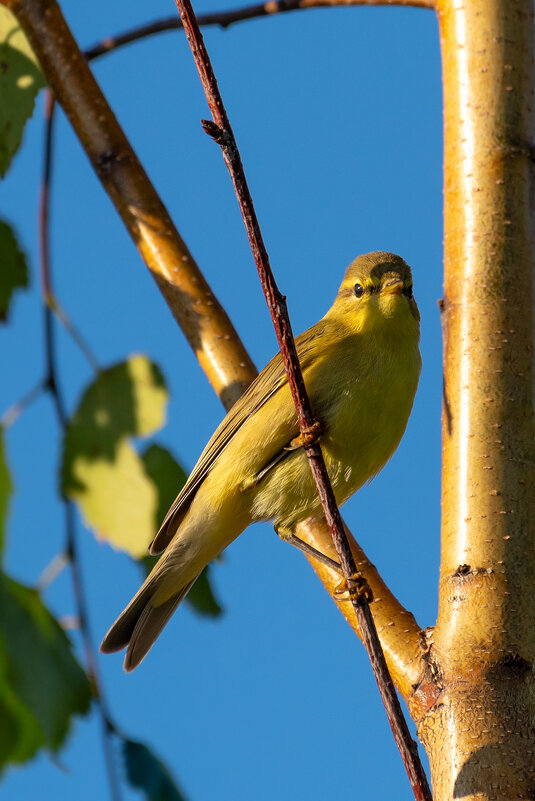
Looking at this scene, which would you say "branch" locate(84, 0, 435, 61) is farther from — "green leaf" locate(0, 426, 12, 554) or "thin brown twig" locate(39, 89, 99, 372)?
"green leaf" locate(0, 426, 12, 554)

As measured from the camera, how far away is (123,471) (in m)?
1.82

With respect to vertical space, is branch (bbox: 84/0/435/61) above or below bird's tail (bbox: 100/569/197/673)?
above

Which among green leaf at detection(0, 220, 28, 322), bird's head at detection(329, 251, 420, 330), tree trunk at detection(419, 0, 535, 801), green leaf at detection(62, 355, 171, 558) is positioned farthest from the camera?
bird's head at detection(329, 251, 420, 330)

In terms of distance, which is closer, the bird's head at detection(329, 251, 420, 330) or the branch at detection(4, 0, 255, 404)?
the branch at detection(4, 0, 255, 404)

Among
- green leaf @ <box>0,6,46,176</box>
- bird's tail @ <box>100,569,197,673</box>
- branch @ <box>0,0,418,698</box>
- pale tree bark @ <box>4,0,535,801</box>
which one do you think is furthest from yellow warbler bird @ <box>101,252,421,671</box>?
green leaf @ <box>0,6,46,176</box>

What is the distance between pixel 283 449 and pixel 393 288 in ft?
3.33

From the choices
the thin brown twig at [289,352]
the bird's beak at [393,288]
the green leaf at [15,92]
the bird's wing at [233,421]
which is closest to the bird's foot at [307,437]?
the thin brown twig at [289,352]

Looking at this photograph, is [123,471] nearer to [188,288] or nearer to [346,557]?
[346,557]

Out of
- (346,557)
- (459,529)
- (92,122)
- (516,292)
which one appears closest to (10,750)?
(346,557)

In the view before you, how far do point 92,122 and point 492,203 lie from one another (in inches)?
70.5

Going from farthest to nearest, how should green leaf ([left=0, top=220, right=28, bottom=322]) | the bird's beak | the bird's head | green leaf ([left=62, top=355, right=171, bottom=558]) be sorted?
the bird's beak → the bird's head → green leaf ([left=0, top=220, right=28, bottom=322]) → green leaf ([left=62, top=355, right=171, bottom=558])

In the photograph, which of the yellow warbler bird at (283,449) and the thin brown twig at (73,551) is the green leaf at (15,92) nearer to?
the thin brown twig at (73,551)

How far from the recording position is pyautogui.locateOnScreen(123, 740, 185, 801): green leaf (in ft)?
4.81

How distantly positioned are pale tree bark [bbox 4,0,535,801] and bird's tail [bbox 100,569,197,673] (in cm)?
81
